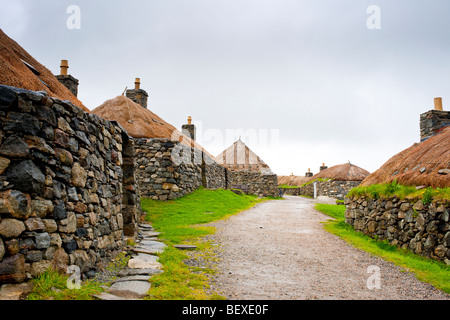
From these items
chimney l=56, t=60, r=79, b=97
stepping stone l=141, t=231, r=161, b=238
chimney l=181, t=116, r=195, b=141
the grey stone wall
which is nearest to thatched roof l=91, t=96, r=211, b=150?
chimney l=181, t=116, r=195, b=141

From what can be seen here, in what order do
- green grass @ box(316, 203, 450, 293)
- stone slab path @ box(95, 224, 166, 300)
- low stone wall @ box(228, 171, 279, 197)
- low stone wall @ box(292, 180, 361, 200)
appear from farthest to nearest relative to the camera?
1. low stone wall @ box(292, 180, 361, 200)
2. low stone wall @ box(228, 171, 279, 197)
3. green grass @ box(316, 203, 450, 293)
4. stone slab path @ box(95, 224, 166, 300)

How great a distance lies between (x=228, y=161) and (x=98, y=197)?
91.5ft

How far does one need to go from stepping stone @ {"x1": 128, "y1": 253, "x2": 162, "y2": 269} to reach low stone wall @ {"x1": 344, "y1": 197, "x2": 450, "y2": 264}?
6059 mm

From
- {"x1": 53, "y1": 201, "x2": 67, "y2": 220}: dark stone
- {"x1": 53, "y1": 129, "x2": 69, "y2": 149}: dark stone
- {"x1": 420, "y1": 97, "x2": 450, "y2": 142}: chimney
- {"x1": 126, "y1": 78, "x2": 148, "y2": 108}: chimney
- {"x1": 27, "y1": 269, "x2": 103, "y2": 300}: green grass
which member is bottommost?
{"x1": 27, "y1": 269, "x2": 103, "y2": 300}: green grass

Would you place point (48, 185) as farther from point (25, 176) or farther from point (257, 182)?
point (257, 182)

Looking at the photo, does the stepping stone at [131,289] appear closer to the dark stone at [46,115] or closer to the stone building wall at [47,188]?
the stone building wall at [47,188]

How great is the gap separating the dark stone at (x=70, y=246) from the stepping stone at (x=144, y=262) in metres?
1.47

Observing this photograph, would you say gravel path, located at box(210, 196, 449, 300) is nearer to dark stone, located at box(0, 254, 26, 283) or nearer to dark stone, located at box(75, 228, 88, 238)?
dark stone, located at box(75, 228, 88, 238)

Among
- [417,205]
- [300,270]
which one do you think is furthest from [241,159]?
[300,270]

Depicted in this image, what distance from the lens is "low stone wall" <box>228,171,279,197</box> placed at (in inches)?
1248

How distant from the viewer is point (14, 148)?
3.76 metres
